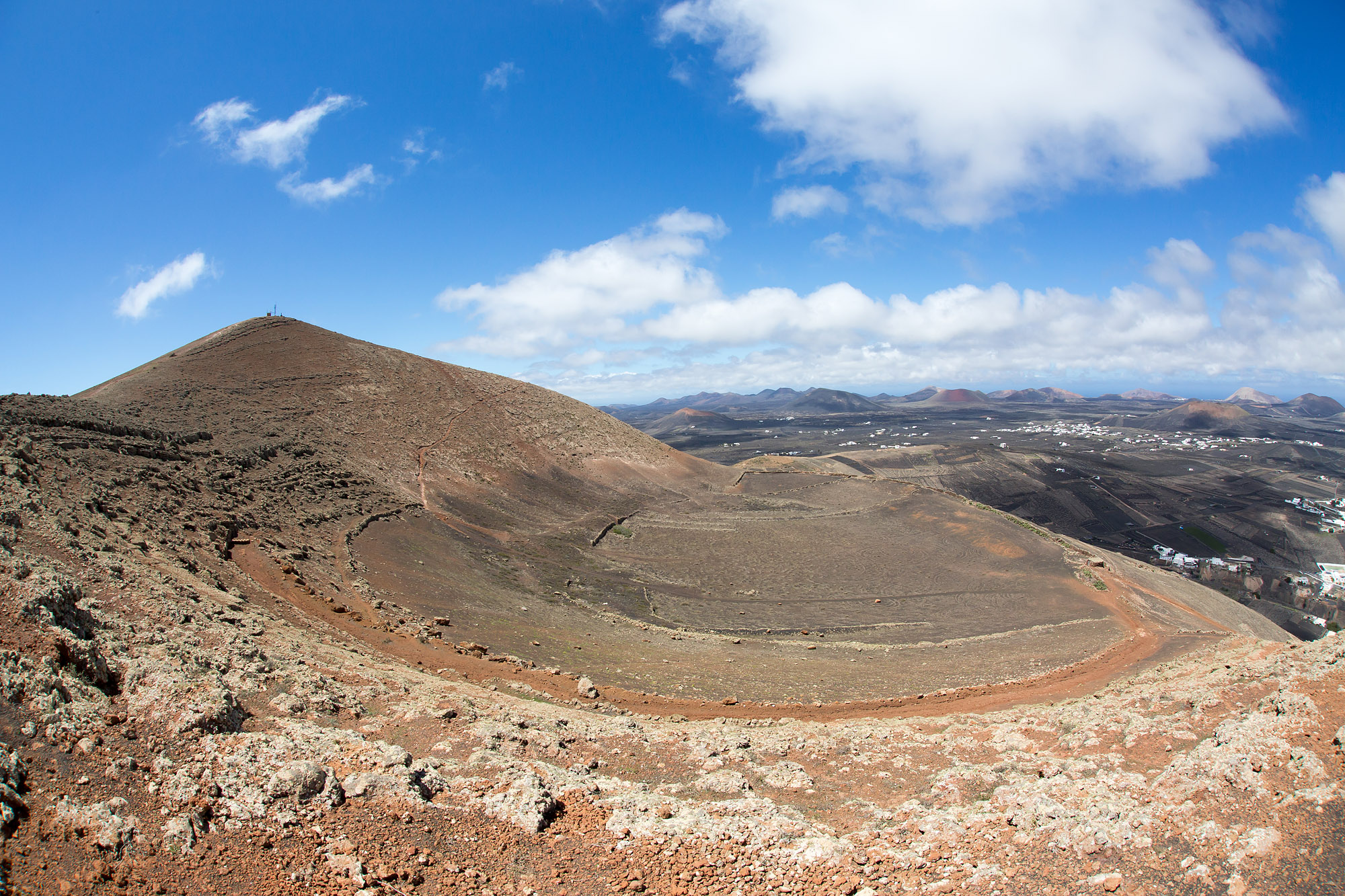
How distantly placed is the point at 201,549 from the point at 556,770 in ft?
39.4

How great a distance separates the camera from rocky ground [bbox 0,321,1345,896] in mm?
5191

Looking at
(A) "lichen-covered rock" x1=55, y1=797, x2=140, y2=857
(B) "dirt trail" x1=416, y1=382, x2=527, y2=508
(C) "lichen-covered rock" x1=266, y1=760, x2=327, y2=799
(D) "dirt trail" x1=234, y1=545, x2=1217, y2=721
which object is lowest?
(D) "dirt trail" x1=234, y1=545, x2=1217, y2=721

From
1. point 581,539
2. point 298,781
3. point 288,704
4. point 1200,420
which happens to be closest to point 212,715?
point 288,704

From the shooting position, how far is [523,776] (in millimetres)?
7277

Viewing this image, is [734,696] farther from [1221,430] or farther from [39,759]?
[1221,430]

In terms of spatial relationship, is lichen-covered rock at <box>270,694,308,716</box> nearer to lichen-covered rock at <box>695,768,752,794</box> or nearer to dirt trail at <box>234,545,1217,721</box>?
dirt trail at <box>234,545,1217,721</box>

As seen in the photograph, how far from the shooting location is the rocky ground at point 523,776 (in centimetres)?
519

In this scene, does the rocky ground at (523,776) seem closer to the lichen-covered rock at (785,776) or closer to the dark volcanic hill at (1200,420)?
Result: the lichen-covered rock at (785,776)

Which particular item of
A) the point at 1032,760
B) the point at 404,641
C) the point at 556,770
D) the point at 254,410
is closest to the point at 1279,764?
the point at 1032,760

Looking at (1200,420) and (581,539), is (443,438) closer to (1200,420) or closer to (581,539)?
(581,539)

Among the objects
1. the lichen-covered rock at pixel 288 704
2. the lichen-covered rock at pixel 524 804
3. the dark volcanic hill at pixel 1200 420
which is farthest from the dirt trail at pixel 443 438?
the dark volcanic hill at pixel 1200 420

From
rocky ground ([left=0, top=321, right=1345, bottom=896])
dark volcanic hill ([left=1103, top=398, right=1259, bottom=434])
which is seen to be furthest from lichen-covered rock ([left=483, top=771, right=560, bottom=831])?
dark volcanic hill ([left=1103, top=398, right=1259, bottom=434])

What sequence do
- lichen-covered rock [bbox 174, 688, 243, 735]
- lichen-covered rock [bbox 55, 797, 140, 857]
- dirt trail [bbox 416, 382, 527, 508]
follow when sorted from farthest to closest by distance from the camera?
dirt trail [bbox 416, 382, 527, 508], lichen-covered rock [bbox 174, 688, 243, 735], lichen-covered rock [bbox 55, 797, 140, 857]

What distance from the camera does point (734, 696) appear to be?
1447cm
